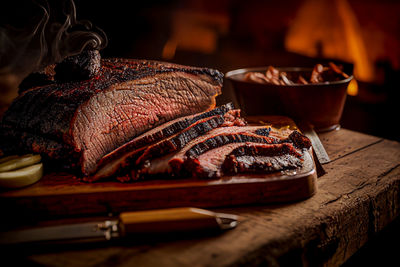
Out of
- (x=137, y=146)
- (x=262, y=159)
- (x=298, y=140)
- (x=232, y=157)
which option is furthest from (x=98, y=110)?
(x=298, y=140)

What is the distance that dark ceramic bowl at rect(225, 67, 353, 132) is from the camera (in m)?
3.01

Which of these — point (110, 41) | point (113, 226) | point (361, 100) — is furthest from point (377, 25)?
point (113, 226)

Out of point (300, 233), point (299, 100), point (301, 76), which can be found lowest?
point (300, 233)

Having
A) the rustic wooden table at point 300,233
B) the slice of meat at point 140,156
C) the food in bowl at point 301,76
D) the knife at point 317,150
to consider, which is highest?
the food in bowl at point 301,76

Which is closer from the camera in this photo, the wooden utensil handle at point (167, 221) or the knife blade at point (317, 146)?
the wooden utensil handle at point (167, 221)

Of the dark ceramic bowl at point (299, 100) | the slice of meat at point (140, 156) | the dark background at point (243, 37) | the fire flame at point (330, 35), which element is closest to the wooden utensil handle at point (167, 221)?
the slice of meat at point (140, 156)

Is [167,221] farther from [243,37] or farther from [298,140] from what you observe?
[243,37]

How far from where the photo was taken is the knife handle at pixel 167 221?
163 centimetres

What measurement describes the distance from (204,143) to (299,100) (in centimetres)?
123

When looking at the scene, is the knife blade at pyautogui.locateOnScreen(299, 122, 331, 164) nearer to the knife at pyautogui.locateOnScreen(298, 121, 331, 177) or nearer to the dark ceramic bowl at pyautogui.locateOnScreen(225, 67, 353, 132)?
the knife at pyautogui.locateOnScreen(298, 121, 331, 177)

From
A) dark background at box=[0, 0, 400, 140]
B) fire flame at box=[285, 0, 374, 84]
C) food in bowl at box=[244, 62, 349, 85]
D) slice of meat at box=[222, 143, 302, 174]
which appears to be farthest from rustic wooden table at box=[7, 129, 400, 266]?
fire flame at box=[285, 0, 374, 84]

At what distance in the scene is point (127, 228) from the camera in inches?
63.7

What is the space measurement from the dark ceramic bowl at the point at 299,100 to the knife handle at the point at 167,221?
168cm

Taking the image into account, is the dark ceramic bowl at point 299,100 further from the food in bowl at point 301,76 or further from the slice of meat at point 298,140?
the slice of meat at point 298,140
